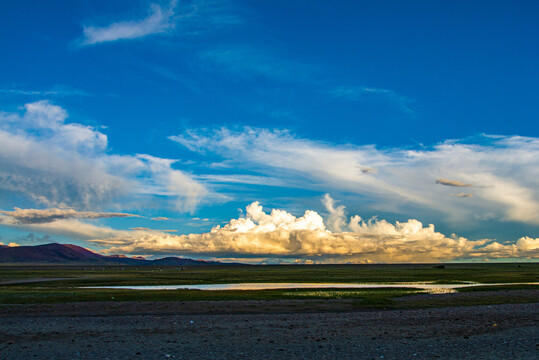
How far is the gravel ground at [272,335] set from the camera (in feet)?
58.7

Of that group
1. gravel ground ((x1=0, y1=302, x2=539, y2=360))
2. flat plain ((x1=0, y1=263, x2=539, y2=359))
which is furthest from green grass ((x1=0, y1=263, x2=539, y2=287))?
gravel ground ((x1=0, y1=302, x2=539, y2=360))

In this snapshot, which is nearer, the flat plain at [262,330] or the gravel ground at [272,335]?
the gravel ground at [272,335]

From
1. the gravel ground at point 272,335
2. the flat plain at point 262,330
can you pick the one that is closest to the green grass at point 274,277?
the flat plain at point 262,330

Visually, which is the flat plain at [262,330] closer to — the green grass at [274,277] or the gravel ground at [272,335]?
the gravel ground at [272,335]

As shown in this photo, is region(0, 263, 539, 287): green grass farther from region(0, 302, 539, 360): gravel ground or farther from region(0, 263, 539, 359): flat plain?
region(0, 302, 539, 360): gravel ground

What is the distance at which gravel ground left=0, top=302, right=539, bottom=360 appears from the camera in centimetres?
1791

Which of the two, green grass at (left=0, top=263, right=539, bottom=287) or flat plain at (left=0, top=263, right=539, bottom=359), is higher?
flat plain at (left=0, top=263, right=539, bottom=359)

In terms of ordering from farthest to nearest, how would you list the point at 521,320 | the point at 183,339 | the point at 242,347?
1. the point at 521,320
2. the point at 183,339
3. the point at 242,347

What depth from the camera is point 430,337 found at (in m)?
21.2

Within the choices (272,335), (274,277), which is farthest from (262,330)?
(274,277)

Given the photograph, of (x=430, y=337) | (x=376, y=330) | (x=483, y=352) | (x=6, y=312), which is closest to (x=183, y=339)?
(x=376, y=330)

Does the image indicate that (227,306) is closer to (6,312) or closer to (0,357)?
(6,312)

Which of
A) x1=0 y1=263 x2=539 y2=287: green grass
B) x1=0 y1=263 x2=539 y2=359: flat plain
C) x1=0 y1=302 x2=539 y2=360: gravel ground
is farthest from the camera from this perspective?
x1=0 y1=263 x2=539 y2=287: green grass

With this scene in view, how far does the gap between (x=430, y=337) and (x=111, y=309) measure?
901 inches
